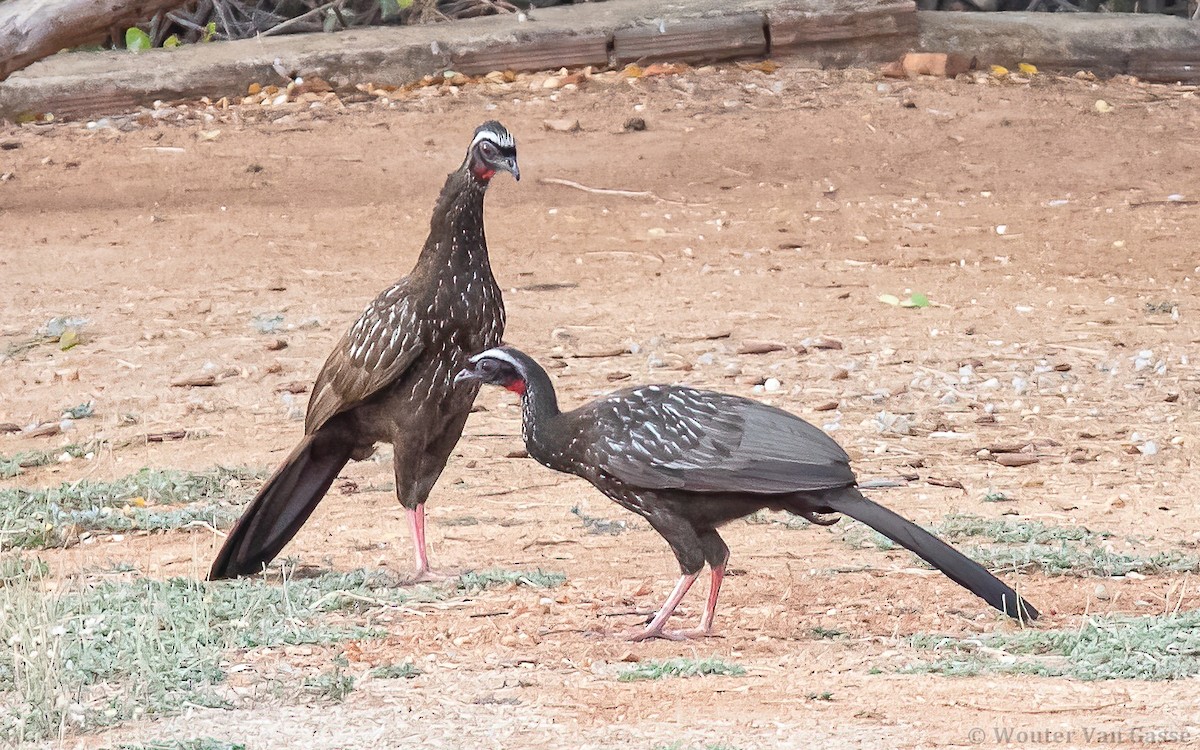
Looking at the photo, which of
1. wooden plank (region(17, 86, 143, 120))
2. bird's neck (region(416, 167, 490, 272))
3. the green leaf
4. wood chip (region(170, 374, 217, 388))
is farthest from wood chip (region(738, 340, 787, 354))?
the green leaf

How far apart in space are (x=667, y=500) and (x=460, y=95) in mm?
8621

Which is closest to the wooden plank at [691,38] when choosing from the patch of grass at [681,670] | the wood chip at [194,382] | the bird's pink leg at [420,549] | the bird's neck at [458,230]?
the wood chip at [194,382]

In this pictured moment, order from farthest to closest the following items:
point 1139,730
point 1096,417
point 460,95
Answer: point 460,95, point 1096,417, point 1139,730

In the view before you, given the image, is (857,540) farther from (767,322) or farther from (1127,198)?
(1127,198)

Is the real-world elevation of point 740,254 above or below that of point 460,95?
below

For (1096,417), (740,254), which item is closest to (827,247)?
(740,254)

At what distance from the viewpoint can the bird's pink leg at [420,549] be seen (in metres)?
5.79

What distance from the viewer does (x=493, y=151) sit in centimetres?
577

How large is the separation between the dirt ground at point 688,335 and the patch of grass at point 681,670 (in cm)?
6

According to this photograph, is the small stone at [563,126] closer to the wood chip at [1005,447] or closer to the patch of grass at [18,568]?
the wood chip at [1005,447]

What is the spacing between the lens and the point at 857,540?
20.6ft

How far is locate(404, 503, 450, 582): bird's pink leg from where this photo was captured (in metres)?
5.79

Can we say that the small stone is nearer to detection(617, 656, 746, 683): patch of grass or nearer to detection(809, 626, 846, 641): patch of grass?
detection(809, 626, 846, 641): patch of grass

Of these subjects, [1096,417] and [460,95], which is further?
[460,95]
